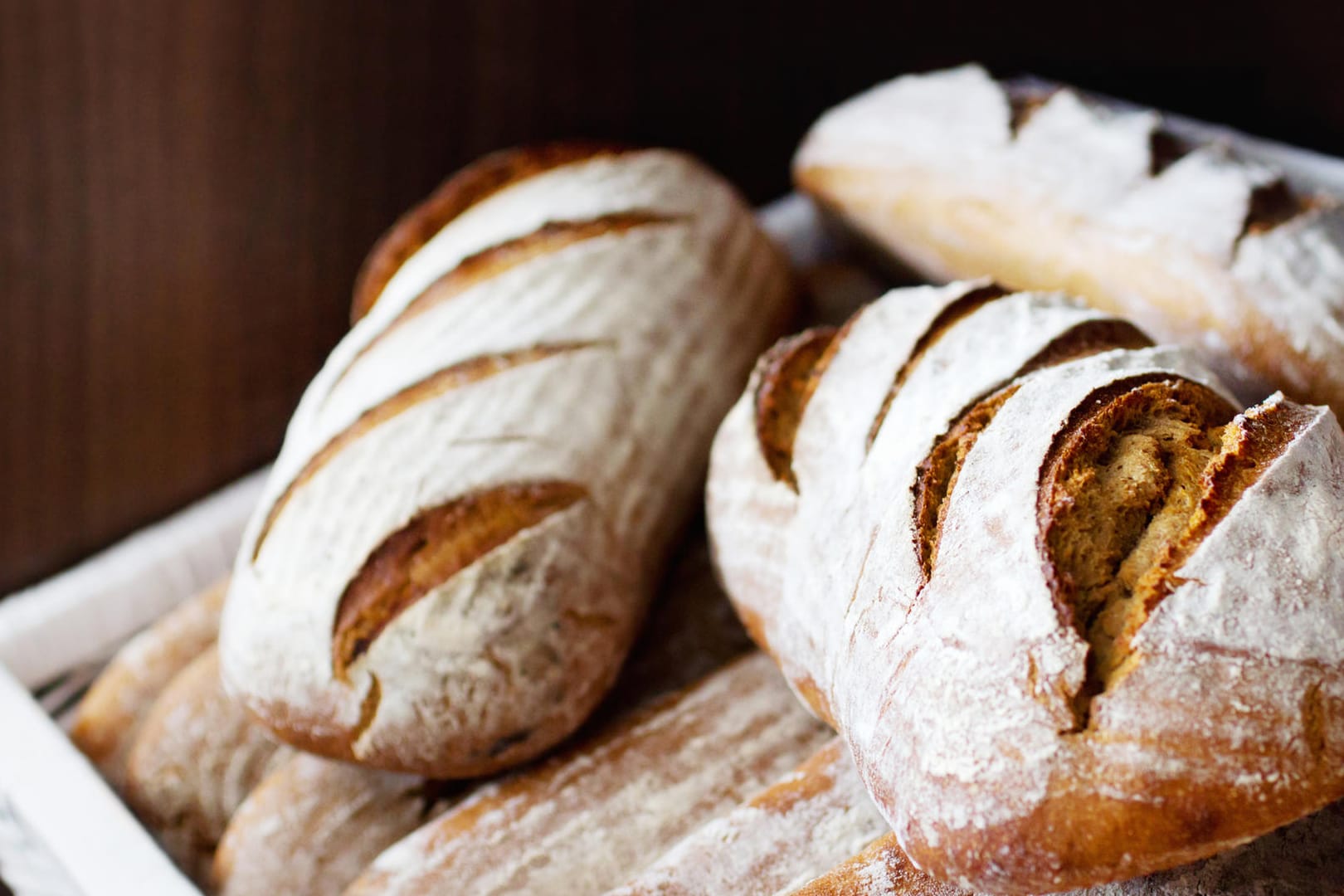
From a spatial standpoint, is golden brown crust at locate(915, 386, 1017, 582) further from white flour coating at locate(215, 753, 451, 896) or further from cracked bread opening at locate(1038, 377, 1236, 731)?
white flour coating at locate(215, 753, 451, 896)

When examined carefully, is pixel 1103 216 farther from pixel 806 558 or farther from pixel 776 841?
pixel 776 841

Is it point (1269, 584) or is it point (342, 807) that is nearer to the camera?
point (1269, 584)

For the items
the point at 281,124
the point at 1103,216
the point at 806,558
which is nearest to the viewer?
the point at 806,558

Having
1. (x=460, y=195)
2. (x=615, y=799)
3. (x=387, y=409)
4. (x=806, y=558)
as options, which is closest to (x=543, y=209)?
(x=460, y=195)

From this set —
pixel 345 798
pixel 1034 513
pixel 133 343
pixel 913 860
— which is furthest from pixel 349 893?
pixel 133 343

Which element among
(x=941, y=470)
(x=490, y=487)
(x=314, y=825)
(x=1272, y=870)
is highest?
(x=941, y=470)

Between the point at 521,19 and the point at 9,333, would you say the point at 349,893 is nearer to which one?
the point at 9,333
